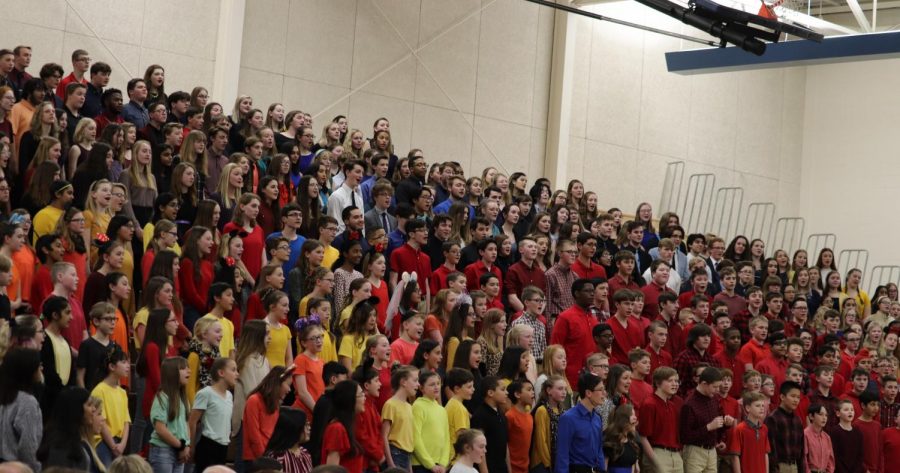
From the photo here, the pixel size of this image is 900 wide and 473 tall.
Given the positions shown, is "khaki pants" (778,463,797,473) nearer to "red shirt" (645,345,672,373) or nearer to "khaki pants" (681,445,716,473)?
"khaki pants" (681,445,716,473)

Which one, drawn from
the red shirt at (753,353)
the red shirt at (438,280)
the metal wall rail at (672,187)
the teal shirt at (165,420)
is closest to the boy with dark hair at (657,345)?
the red shirt at (753,353)

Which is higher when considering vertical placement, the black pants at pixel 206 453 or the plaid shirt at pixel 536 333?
the plaid shirt at pixel 536 333

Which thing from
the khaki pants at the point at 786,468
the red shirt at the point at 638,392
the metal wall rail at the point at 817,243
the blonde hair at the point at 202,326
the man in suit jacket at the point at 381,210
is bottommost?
the khaki pants at the point at 786,468

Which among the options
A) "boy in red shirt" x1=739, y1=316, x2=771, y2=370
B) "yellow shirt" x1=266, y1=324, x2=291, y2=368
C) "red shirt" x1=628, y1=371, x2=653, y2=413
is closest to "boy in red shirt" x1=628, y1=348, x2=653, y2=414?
"red shirt" x1=628, y1=371, x2=653, y2=413

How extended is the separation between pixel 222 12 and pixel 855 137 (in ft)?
39.0

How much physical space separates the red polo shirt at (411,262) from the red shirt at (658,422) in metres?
2.08

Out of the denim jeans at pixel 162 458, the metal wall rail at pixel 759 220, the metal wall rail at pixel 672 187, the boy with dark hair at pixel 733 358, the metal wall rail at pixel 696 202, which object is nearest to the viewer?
the denim jeans at pixel 162 458

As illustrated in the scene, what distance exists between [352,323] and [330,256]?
4.68 feet

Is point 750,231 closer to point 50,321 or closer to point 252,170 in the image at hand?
point 252,170

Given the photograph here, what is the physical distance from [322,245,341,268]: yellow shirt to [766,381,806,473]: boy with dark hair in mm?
3889

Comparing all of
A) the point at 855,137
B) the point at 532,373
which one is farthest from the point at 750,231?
the point at 532,373

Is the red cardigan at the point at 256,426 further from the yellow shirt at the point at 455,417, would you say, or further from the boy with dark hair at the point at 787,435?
the boy with dark hair at the point at 787,435

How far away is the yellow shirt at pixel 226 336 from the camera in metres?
8.19

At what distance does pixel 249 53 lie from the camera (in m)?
15.3
